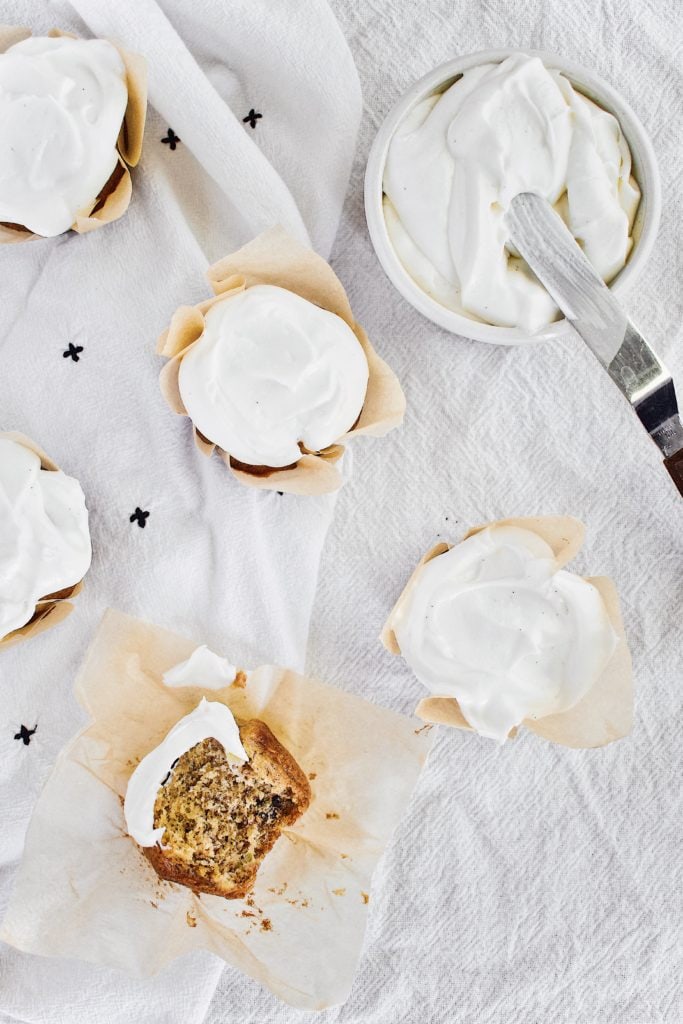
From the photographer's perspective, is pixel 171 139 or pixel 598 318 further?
pixel 171 139

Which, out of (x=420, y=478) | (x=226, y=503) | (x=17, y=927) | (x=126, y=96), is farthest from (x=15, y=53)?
(x=17, y=927)

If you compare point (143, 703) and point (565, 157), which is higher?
point (565, 157)

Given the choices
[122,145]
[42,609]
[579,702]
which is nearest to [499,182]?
[122,145]

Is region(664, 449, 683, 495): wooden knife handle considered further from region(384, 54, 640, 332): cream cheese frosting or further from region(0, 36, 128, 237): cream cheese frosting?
region(0, 36, 128, 237): cream cheese frosting

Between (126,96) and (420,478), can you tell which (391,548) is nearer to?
(420,478)

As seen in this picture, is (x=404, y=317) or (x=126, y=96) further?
(x=404, y=317)

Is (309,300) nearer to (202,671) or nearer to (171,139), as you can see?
(171,139)
